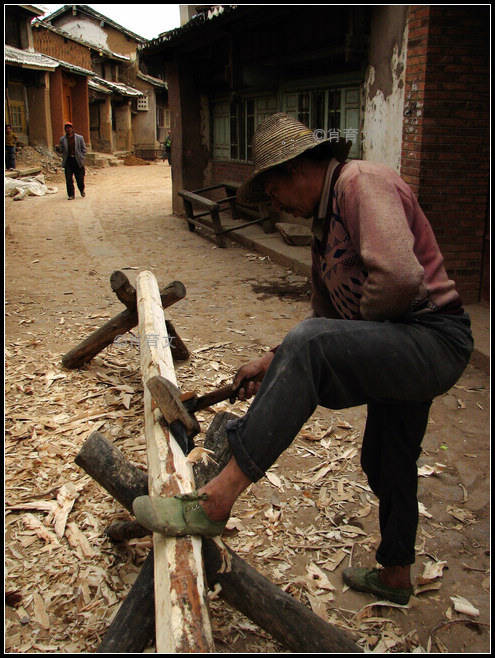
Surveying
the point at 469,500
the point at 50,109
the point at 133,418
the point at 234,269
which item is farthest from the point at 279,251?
the point at 50,109

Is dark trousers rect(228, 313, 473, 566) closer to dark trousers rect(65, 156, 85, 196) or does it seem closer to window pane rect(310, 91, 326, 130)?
window pane rect(310, 91, 326, 130)

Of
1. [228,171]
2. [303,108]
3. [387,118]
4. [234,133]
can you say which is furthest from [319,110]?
[228,171]

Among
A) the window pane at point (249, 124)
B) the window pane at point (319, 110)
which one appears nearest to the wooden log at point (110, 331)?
the window pane at point (319, 110)

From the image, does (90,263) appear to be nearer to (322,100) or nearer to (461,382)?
(322,100)

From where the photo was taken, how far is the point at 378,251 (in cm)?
200

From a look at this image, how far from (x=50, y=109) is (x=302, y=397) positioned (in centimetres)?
2915

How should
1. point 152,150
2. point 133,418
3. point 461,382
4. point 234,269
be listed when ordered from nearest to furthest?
point 133,418 < point 461,382 < point 234,269 < point 152,150

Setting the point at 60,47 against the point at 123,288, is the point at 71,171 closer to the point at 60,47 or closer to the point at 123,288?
the point at 123,288

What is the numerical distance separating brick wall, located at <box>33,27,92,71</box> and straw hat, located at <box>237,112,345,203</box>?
31776mm

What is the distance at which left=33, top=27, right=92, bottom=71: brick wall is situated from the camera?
29969 mm

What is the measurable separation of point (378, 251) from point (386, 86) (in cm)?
631

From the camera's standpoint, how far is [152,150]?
3931 centimetres

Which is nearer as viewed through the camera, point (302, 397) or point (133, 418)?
point (302, 397)

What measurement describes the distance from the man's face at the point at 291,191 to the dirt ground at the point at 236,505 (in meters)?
1.80
